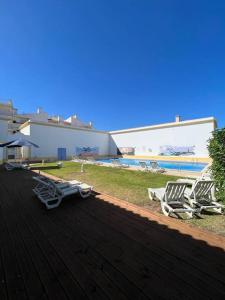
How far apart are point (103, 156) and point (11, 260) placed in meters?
27.0

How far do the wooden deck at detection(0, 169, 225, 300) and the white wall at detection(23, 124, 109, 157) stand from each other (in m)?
19.2

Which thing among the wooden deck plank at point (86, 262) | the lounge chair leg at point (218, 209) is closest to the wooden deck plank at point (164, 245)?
the wooden deck plank at point (86, 262)

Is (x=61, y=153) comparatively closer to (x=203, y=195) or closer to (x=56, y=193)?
(x=56, y=193)

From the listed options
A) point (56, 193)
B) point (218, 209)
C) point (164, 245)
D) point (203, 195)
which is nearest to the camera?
point (164, 245)

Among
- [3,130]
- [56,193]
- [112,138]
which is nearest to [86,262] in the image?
[56,193]

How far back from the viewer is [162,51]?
579 inches

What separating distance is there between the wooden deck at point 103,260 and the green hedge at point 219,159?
1842 mm

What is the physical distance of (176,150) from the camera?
2114 centimetres

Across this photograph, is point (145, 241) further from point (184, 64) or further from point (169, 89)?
point (169, 89)

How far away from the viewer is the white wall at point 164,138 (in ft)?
62.5

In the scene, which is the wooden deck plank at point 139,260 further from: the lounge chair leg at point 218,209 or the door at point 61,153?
the door at point 61,153

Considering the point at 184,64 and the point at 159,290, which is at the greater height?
Result: the point at 184,64

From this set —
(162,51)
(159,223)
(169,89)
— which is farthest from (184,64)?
(159,223)

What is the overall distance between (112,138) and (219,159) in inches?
1033
